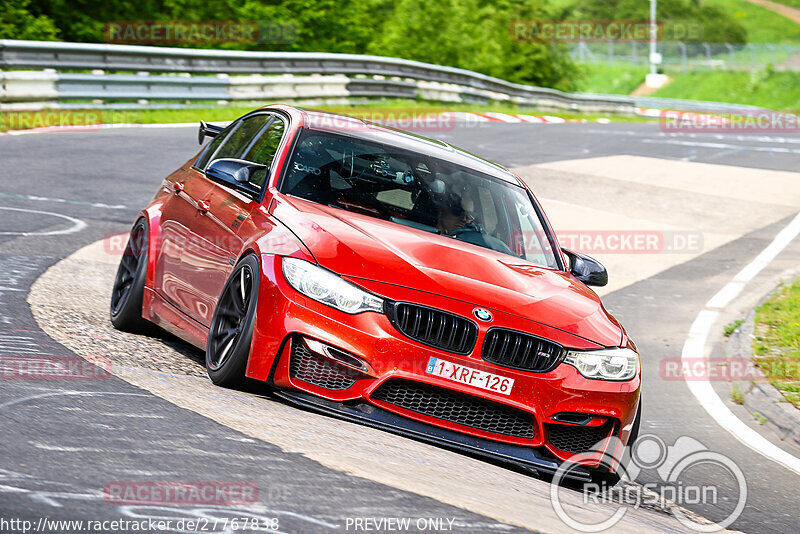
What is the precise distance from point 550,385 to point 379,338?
88 cm

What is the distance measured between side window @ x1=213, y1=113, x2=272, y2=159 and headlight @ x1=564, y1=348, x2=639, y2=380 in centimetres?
284

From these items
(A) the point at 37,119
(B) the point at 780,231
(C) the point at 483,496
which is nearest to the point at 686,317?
(B) the point at 780,231

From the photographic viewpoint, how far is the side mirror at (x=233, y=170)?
6.30 m

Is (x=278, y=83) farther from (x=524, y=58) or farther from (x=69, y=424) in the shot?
(x=524, y=58)

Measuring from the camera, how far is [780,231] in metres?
15.3

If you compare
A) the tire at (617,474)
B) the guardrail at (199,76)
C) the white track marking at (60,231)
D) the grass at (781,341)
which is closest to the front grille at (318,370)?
the tire at (617,474)

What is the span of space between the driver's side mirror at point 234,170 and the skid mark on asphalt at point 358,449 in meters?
1.09

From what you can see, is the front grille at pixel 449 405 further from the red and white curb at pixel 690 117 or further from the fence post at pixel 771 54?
the fence post at pixel 771 54

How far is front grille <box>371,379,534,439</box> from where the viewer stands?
17.1ft
